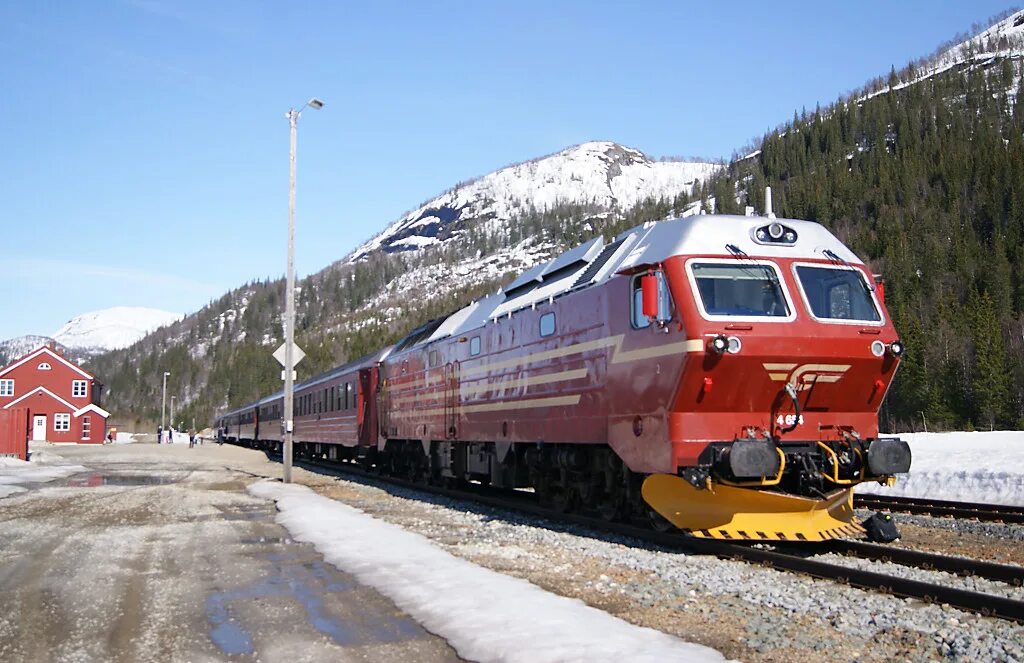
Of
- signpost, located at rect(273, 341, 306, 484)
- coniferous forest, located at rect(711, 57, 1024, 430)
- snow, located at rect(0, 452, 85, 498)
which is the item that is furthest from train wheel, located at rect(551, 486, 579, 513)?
coniferous forest, located at rect(711, 57, 1024, 430)

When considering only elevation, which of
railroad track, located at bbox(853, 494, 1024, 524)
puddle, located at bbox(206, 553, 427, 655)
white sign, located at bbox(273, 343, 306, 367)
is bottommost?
railroad track, located at bbox(853, 494, 1024, 524)

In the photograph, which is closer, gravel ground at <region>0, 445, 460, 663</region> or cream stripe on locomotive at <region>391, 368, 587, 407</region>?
gravel ground at <region>0, 445, 460, 663</region>

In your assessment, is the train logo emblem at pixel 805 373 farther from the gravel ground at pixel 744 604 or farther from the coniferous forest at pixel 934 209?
the coniferous forest at pixel 934 209

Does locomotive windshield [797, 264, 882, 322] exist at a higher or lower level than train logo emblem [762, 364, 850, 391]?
higher

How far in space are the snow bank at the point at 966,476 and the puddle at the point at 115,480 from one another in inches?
774

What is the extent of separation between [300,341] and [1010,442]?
170454 mm

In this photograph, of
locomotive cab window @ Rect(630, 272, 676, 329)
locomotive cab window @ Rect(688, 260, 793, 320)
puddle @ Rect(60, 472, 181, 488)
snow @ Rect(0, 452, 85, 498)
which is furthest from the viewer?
puddle @ Rect(60, 472, 181, 488)

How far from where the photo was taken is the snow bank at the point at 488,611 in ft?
18.6

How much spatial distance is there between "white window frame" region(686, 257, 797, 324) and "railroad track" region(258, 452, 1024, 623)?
2726 mm

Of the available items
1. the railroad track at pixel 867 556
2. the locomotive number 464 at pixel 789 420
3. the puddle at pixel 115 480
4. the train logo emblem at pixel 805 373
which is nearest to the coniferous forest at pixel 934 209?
the puddle at pixel 115 480

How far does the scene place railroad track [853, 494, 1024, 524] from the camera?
12909 millimetres

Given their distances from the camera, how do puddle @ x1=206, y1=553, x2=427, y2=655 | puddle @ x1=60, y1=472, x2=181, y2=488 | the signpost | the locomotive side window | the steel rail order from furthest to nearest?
puddle @ x1=60, y1=472, x2=181, y2=488
the signpost
the locomotive side window
the steel rail
puddle @ x1=206, y1=553, x2=427, y2=655

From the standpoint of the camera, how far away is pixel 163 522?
47.1ft

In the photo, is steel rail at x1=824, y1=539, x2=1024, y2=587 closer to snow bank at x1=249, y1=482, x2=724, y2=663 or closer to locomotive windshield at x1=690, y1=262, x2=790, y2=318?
locomotive windshield at x1=690, y1=262, x2=790, y2=318
